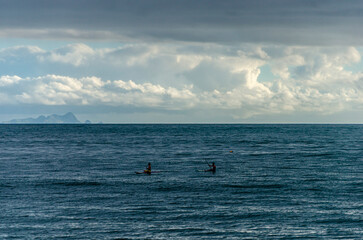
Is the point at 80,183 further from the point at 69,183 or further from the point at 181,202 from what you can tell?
the point at 181,202

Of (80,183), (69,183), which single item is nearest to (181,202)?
(80,183)

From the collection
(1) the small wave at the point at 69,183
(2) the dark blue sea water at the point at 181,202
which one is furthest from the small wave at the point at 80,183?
(2) the dark blue sea water at the point at 181,202

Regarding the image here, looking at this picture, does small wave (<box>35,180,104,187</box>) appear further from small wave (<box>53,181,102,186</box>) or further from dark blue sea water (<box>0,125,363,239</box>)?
dark blue sea water (<box>0,125,363,239</box>)

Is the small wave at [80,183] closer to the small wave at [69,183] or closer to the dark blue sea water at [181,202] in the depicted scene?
the small wave at [69,183]

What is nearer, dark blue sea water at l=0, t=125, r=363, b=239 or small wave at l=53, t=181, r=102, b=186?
dark blue sea water at l=0, t=125, r=363, b=239

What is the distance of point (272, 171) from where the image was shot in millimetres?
80875

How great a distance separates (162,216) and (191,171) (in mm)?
34770

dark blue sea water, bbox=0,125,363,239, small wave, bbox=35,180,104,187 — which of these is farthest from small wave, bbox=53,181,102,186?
dark blue sea water, bbox=0,125,363,239

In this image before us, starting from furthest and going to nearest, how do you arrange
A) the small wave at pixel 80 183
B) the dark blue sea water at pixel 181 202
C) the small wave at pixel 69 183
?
the small wave at pixel 80 183 < the small wave at pixel 69 183 < the dark blue sea water at pixel 181 202

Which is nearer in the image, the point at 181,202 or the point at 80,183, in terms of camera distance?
the point at 181,202

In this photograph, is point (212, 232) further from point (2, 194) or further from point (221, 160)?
point (221, 160)

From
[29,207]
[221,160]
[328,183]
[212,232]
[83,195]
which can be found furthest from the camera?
[221,160]

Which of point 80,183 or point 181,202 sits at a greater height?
point 80,183

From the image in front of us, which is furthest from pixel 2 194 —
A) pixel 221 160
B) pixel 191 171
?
pixel 221 160
